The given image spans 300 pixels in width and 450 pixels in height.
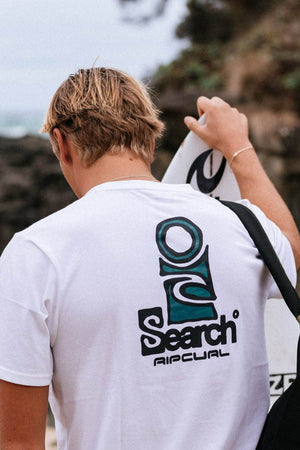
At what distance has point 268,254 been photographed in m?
1.30

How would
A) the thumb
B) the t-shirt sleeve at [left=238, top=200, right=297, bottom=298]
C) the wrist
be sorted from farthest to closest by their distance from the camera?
the thumb < the wrist < the t-shirt sleeve at [left=238, top=200, right=297, bottom=298]

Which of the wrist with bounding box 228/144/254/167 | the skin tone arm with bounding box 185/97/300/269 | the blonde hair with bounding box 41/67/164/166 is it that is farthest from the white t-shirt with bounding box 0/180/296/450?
the wrist with bounding box 228/144/254/167

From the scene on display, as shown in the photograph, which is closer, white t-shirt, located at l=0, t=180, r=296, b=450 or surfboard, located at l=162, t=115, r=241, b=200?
white t-shirt, located at l=0, t=180, r=296, b=450

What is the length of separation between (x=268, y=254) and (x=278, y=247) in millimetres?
90

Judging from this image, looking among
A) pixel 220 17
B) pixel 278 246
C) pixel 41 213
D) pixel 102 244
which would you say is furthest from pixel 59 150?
pixel 220 17

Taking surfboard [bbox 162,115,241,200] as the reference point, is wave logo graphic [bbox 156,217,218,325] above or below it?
below

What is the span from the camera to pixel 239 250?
129cm

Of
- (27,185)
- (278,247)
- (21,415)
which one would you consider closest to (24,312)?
(21,415)

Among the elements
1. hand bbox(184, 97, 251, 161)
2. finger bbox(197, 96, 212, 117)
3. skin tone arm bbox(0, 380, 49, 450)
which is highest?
finger bbox(197, 96, 212, 117)

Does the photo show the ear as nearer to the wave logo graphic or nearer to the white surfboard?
the wave logo graphic

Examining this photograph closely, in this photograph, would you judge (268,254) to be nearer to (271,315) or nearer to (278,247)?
(278,247)

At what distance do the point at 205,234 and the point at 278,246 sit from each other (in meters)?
0.22

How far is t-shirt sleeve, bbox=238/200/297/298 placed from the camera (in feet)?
4.49

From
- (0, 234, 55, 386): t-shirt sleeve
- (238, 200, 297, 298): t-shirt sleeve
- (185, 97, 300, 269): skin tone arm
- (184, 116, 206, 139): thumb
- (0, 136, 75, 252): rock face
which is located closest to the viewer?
(0, 234, 55, 386): t-shirt sleeve
